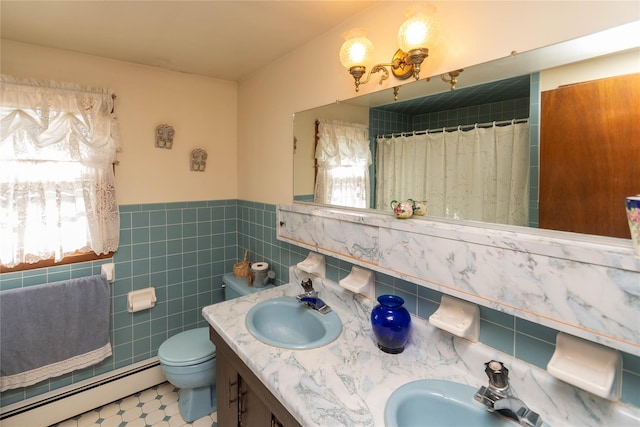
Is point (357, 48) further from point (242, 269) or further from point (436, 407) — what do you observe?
point (242, 269)

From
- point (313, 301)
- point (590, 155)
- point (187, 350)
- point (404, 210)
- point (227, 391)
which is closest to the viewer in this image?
point (590, 155)

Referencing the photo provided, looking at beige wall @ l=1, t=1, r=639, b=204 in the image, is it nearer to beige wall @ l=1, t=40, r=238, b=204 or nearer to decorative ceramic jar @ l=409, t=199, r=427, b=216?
beige wall @ l=1, t=40, r=238, b=204

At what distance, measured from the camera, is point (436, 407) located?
924 millimetres

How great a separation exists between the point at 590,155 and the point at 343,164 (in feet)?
3.07

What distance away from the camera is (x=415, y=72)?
1.12 meters

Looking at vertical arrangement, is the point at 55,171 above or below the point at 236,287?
above

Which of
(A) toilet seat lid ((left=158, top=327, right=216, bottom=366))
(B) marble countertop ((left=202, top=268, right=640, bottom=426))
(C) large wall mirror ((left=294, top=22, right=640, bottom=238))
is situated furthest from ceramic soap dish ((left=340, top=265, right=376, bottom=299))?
(A) toilet seat lid ((left=158, top=327, right=216, bottom=366))

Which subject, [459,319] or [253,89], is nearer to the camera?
[459,319]

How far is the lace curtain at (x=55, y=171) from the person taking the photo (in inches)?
64.2

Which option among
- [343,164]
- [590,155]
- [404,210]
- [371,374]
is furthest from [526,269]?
[343,164]

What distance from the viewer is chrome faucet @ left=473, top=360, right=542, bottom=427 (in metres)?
0.81

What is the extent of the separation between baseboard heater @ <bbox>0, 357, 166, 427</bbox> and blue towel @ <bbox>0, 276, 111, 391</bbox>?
6.1 inches

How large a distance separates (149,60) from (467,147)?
1.97 meters

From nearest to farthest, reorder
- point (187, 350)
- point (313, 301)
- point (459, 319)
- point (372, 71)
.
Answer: point (459, 319), point (372, 71), point (313, 301), point (187, 350)
